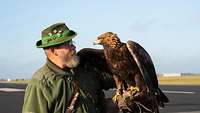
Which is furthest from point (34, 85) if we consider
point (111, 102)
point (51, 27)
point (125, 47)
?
point (125, 47)

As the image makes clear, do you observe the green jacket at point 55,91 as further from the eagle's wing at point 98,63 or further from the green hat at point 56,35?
the eagle's wing at point 98,63

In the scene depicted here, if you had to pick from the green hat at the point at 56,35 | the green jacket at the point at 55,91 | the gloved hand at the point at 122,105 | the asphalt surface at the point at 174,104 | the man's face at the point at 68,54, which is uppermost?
the green hat at the point at 56,35

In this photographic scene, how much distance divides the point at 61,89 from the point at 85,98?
0.27 metres

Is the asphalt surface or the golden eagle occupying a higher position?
the golden eagle

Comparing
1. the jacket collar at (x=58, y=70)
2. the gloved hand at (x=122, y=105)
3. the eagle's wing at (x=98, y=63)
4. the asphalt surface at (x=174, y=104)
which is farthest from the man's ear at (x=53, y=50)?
the asphalt surface at (x=174, y=104)

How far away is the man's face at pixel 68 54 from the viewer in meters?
5.03

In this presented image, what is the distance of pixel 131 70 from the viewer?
19.7 ft

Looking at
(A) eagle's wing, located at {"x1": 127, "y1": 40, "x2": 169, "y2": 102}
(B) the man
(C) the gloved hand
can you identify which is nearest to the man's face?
(B) the man

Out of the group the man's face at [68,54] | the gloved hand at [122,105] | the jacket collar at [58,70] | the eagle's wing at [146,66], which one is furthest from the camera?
the eagle's wing at [146,66]

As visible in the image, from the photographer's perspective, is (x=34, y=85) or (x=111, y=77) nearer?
(x=34, y=85)

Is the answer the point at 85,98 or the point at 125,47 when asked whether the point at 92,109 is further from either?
the point at 125,47

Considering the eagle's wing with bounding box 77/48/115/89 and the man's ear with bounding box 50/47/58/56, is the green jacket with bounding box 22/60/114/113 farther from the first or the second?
the eagle's wing with bounding box 77/48/115/89

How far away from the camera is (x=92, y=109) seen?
5.28m

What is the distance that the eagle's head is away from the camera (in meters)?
5.91
